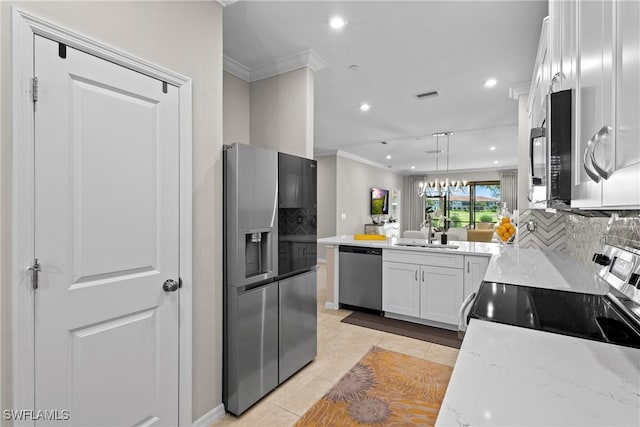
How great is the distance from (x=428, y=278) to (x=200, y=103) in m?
2.81

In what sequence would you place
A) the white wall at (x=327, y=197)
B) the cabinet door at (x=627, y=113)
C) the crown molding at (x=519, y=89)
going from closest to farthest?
the cabinet door at (x=627, y=113) < the crown molding at (x=519, y=89) < the white wall at (x=327, y=197)

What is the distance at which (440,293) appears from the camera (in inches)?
131

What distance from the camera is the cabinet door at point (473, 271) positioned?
312 cm

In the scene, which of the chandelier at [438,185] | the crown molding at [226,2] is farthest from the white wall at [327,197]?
the crown molding at [226,2]

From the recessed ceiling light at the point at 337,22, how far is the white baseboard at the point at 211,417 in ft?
8.67

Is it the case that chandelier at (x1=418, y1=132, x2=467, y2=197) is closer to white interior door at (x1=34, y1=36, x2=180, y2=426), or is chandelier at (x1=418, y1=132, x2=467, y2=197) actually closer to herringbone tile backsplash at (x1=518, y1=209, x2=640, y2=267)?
herringbone tile backsplash at (x1=518, y1=209, x2=640, y2=267)

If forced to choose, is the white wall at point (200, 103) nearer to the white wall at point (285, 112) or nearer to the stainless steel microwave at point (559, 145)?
the white wall at point (285, 112)

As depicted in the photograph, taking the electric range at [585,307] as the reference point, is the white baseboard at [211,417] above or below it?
below

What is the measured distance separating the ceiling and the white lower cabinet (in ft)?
5.93

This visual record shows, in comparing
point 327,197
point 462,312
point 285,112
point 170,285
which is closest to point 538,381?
point 462,312

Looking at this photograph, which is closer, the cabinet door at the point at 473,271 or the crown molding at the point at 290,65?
the crown molding at the point at 290,65

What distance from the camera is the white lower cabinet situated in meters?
3.20

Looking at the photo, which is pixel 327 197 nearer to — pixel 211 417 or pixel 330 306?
pixel 330 306

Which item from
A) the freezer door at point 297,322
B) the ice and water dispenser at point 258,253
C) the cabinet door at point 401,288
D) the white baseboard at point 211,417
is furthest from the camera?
the cabinet door at point 401,288
